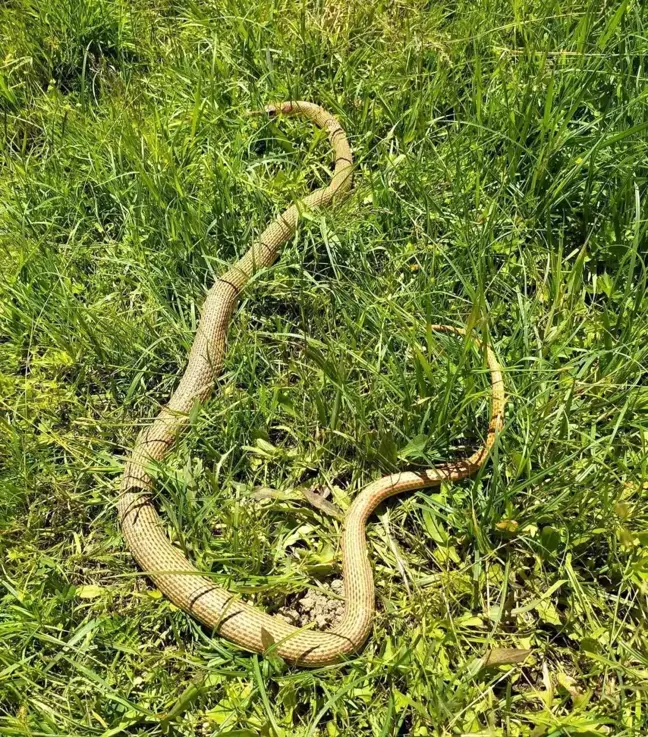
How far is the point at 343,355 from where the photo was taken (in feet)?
9.43

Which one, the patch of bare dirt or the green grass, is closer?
the green grass

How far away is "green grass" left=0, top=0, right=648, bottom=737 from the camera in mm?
2404

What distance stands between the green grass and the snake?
0.23ft

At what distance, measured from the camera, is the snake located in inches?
95.8

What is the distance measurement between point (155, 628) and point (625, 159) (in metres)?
2.77

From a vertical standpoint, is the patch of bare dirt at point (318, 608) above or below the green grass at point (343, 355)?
below

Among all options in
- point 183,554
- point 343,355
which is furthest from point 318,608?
point 343,355

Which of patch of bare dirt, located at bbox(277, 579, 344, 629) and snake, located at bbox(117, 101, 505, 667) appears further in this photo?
patch of bare dirt, located at bbox(277, 579, 344, 629)

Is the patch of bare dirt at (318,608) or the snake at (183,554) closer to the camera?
the snake at (183,554)

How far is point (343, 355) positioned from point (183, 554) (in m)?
1.04

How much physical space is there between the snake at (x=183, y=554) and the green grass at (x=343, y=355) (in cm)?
7

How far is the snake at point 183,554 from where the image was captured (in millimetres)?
2434

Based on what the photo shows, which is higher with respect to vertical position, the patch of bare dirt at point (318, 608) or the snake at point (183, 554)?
the snake at point (183, 554)

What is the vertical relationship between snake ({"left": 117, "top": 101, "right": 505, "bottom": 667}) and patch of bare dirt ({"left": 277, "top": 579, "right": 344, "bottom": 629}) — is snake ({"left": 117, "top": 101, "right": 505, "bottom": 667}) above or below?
above
